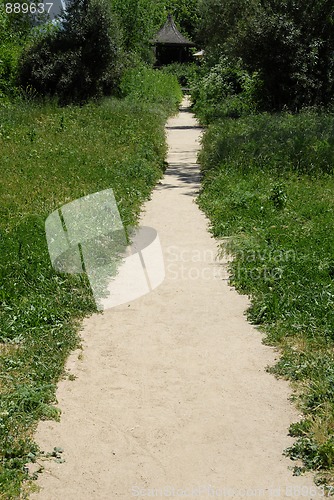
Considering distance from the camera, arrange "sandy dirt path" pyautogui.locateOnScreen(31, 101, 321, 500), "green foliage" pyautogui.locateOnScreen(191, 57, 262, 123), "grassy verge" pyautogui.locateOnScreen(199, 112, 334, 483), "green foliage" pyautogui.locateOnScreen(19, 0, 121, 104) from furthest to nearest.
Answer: "green foliage" pyautogui.locateOnScreen(19, 0, 121, 104) < "green foliage" pyautogui.locateOnScreen(191, 57, 262, 123) < "grassy verge" pyautogui.locateOnScreen(199, 112, 334, 483) < "sandy dirt path" pyautogui.locateOnScreen(31, 101, 321, 500)

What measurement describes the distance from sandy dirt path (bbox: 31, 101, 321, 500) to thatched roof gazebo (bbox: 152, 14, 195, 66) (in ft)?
165

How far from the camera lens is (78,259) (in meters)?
8.24

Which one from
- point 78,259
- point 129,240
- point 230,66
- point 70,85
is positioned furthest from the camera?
point 230,66

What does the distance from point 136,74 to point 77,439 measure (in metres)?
26.9

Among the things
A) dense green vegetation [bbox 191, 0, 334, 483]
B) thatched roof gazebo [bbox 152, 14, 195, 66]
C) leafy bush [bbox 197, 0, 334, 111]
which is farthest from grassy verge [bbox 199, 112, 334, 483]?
thatched roof gazebo [bbox 152, 14, 195, 66]

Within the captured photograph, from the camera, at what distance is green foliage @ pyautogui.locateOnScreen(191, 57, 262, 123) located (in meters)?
24.5

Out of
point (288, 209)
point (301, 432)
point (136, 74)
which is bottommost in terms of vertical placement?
point (136, 74)

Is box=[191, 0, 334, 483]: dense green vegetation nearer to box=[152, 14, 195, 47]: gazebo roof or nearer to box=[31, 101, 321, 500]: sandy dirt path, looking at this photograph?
box=[31, 101, 321, 500]: sandy dirt path

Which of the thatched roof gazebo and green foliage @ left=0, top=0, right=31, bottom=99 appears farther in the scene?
the thatched roof gazebo

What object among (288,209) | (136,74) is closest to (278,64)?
(136,74)

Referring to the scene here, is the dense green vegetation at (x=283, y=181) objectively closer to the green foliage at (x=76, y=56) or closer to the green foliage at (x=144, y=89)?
the green foliage at (x=144, y=89)

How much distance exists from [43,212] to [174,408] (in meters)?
5.26

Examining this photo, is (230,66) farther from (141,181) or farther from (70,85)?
(141,181)

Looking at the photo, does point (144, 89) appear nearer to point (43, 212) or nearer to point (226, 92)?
point (226, 92)
